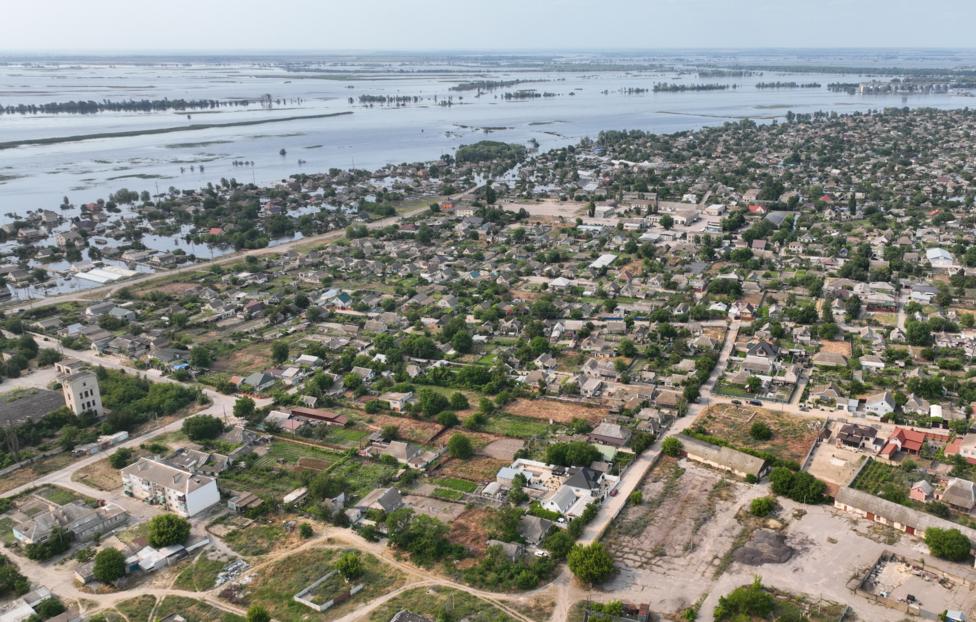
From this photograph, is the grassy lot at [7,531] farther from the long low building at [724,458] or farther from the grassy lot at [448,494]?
the long low building at [724,458]

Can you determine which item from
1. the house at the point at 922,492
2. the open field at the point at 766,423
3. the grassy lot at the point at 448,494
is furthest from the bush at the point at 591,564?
the house at the point at 922,492

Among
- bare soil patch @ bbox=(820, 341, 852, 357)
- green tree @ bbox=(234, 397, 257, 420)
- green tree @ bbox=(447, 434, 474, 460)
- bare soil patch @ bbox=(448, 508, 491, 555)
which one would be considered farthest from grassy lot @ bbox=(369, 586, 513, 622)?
bare soil patch @ bbox=(820, 341, 852, 357)

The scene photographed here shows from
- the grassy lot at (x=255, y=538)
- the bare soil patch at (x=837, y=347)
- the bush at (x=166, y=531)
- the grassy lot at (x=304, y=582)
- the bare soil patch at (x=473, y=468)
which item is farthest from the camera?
the bare soil patch at (x=837, y=347)

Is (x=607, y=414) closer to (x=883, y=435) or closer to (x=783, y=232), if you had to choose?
(x=883, y=435)

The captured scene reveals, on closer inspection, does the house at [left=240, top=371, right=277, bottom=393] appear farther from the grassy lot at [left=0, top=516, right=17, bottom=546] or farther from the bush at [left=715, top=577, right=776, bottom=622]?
the bush at [left=715, top=577, right=776, bottom=622]

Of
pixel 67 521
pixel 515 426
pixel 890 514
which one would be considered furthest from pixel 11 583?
pixel 890 514

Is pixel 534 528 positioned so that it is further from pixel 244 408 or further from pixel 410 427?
pixel 244 408
